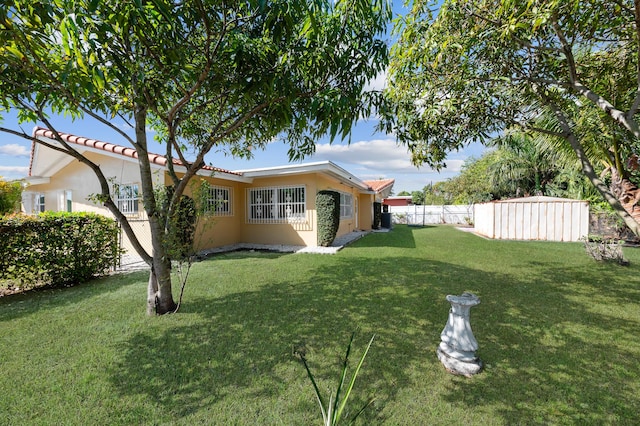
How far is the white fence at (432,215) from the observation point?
27203 millimetres

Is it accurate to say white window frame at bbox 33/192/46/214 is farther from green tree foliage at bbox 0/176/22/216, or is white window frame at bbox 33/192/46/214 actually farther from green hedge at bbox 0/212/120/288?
green hedge at bbox 0/212/120/288

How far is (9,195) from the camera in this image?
41.4ft

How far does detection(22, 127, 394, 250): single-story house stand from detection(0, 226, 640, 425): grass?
5150mm

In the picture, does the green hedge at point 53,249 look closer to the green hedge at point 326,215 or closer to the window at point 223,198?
the window at point 223,198

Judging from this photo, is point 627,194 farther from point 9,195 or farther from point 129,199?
point 9,195

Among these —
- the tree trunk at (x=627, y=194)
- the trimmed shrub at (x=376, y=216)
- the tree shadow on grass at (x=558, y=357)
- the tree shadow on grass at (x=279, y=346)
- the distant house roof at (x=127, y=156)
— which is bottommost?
the tree shadow on grass at (x=558, y=357)

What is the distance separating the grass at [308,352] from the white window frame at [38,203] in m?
11.9

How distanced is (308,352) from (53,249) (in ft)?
20.2

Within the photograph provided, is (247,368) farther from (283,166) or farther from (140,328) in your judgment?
(283,166)

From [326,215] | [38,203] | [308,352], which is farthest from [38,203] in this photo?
[308,352]

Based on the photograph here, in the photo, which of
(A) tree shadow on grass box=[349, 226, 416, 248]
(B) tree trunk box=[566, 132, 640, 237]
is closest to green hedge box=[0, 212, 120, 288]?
(A) tree shadow on grass box=[349, 226, 416, 248]

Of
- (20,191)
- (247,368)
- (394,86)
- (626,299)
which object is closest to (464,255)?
(626,299)

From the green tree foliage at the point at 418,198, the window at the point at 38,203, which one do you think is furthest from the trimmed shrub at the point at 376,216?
the green tree foliage at the point at 418,198

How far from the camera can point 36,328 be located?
4.00 metres
